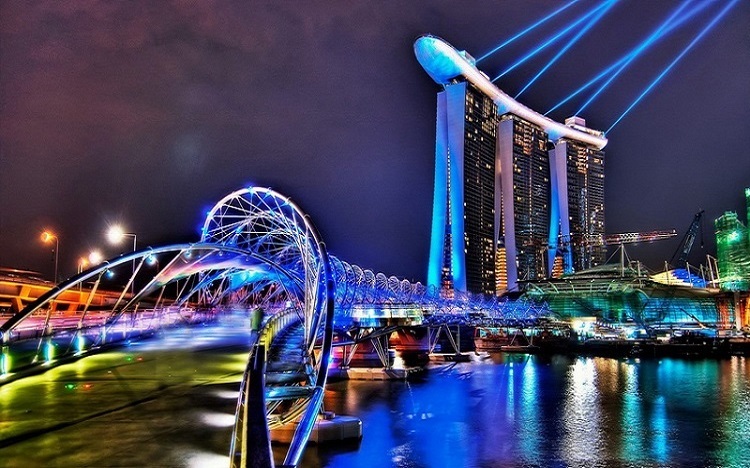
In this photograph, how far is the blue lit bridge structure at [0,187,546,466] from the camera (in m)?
13.4

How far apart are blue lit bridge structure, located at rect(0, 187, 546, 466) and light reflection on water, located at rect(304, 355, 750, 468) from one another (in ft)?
17.1

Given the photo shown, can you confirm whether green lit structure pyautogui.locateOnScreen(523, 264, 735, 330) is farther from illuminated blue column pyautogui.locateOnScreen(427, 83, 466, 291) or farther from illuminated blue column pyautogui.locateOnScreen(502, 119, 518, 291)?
illuminated blue column pyautogui.locateOnScreen(502, 119, 518, 291)

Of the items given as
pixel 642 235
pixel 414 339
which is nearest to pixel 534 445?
pixel 414 339

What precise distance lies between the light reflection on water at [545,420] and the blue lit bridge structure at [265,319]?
522 centimetres

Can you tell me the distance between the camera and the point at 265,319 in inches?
1612

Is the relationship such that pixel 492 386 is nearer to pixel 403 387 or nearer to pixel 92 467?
pixel 403 387

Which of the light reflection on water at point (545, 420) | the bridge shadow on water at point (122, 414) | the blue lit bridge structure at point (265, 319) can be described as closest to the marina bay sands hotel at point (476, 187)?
the blue lit bridge structure at point (265, 319)

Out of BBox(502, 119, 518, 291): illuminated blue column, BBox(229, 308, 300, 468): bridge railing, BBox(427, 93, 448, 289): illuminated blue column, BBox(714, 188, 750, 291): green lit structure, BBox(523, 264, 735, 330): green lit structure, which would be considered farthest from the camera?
BBox(502, 119, 518, 291): illuminated blue column

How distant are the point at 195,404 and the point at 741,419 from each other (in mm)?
35000

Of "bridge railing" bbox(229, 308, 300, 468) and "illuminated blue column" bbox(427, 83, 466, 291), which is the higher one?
"illuminated blue column" bbox(427, 83, 466, 291)

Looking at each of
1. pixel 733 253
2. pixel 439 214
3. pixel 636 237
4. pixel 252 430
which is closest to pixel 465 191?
pixel 439 214

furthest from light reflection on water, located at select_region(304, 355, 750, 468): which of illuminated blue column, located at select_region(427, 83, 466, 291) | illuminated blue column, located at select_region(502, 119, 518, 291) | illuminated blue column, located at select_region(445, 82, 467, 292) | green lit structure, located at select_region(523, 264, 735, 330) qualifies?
illuminated blue column, located at select_region(502, 119, 518, 291)

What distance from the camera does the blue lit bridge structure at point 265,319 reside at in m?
13.4

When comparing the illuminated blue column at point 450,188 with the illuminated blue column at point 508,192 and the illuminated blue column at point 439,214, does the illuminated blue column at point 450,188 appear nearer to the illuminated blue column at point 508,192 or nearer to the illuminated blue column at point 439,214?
the illuminated blue column at point 439,214
